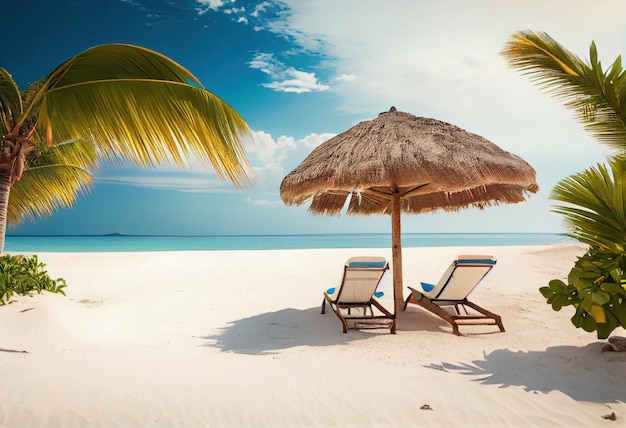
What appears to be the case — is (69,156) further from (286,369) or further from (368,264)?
(286,369)

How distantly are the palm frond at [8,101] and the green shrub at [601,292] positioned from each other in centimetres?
472

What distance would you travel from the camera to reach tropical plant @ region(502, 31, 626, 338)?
2.88 metres

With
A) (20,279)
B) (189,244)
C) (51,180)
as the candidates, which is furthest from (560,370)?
(189,244)

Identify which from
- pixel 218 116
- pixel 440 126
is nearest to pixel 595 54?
pixel 440 126

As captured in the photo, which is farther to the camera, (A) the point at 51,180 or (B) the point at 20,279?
(A) the point at 51,180

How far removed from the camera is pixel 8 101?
12.8 ft

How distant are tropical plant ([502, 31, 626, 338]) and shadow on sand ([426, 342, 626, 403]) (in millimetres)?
292

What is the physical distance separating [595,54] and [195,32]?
4.82m

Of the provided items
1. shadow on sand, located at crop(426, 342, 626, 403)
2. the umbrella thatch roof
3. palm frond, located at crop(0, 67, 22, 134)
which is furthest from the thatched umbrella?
palm frond, located at crop(0, 67, 22, 134)

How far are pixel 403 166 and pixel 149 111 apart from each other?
2441mm

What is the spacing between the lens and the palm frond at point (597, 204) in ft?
10.0

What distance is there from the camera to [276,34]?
18.1ft

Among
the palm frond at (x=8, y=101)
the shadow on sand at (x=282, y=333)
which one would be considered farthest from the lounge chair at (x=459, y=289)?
the palm frond at (x=8, y=101)

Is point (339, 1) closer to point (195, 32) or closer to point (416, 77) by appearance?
point (416, 77)
